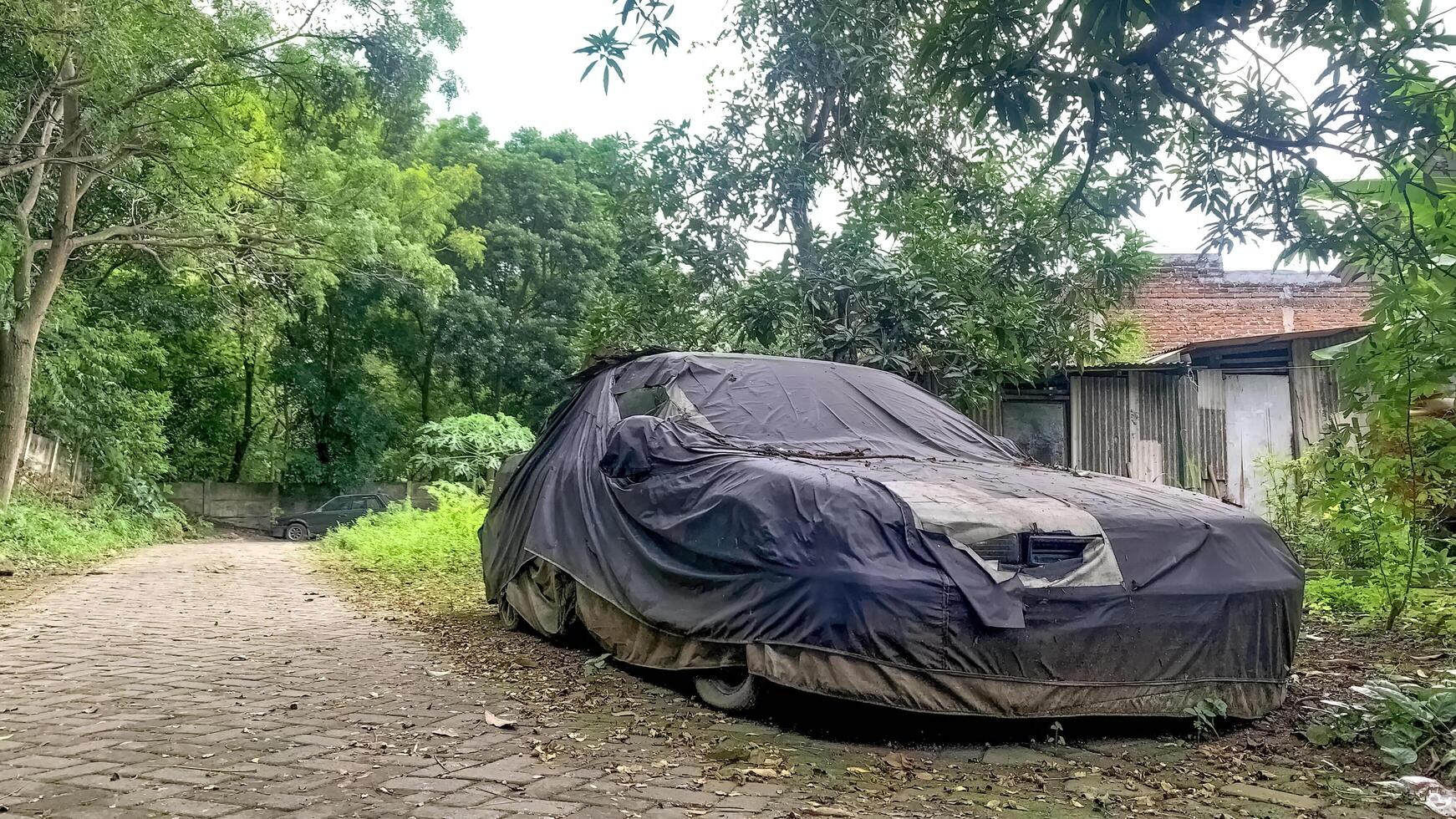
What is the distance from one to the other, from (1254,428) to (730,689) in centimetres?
915

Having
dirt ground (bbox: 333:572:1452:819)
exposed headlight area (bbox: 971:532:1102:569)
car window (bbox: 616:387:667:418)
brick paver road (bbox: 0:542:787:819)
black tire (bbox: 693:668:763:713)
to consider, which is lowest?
brick paver road (bbox: 0:542:787:819)

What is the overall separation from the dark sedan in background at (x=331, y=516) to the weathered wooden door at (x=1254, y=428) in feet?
56.9

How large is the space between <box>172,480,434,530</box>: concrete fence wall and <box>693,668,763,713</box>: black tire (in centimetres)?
2050

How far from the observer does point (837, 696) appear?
3.44 m

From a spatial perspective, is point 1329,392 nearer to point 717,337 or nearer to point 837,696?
point 717,337

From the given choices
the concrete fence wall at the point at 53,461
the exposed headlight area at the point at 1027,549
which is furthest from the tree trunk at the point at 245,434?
the exposed headlight area at the point at 1027,549

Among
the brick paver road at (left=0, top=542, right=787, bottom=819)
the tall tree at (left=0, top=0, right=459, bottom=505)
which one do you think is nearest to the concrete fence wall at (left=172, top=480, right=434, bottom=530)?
the tall tree at (left=0, top=0, right=459, bottom=505)

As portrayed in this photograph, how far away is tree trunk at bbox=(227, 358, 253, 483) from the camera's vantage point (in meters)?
28.9

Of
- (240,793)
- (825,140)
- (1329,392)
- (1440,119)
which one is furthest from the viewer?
(1329,392)

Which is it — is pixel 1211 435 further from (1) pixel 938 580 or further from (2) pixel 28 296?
(2) pixel 28 296

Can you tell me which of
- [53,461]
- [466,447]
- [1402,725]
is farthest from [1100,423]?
[53,461]

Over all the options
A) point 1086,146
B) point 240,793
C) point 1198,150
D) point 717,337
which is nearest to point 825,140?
point 717,337

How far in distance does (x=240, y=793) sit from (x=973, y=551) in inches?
96.7

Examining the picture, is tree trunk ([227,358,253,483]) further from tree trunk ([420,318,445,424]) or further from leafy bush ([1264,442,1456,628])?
leafy bush ([1264,442,1456,628])
